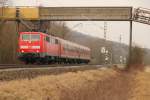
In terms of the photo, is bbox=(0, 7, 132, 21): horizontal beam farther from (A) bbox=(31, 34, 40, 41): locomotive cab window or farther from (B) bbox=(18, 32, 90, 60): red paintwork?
(A) bbox=(31, 34, 40, 41): locomotive cab window

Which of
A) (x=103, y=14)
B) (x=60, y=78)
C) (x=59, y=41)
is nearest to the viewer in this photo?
(x=60, y=78)

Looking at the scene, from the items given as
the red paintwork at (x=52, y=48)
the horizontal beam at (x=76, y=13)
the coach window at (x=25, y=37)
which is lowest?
the red paintwork at (x=52, y=48)

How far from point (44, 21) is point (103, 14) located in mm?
7974

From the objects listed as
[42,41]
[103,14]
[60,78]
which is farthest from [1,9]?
[60,78]

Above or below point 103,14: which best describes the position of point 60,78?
below

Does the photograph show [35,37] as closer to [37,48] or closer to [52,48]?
[37,48]

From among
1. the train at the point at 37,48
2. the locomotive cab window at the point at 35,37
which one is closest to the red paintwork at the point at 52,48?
the train at the point at 37,48

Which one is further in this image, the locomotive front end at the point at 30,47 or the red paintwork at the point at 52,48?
the red paintwork at the point at 52,48

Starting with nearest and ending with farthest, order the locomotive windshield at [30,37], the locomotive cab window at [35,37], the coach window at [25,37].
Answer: the locomotive cab window at [35,37] → the locomotive windshield at [30,37] → the coach window at [25,37]

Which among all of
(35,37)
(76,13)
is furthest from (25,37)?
(76,13)

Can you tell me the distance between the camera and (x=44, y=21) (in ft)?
203

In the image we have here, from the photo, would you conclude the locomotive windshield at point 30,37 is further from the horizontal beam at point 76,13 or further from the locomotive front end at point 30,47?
the horizontal beam at point 76,13

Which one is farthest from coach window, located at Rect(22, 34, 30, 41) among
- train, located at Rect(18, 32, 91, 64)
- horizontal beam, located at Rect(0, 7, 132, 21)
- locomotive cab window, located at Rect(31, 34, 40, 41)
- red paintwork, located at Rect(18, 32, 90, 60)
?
horizontal beam, located at Rect(0, 7, 132, 21)

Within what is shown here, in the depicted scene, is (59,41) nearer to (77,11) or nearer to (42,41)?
(42,41)
